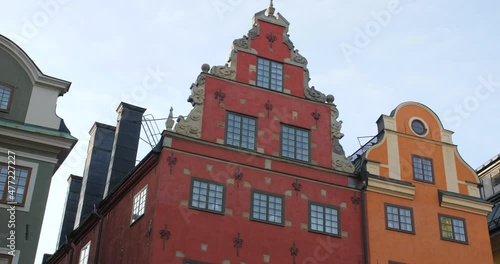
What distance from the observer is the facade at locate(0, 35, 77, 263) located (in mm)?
20094

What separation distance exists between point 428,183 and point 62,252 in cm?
1736

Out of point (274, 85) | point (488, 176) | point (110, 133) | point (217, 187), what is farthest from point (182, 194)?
point (488, 176)

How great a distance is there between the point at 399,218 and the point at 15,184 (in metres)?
13.9

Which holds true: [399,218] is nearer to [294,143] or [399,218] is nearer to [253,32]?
[294,143]

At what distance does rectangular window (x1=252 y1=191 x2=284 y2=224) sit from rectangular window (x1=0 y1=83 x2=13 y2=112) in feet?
28.6

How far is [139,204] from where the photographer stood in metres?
23.9

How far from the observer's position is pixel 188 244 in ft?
71.3

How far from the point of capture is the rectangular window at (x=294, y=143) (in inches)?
981

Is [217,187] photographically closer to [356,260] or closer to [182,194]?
[182,194]

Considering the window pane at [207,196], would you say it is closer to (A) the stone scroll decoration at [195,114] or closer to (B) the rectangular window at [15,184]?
(A) the stone scroll decoration at [195,114]

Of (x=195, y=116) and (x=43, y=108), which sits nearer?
(x=43, y=108)

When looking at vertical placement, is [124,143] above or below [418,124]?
below

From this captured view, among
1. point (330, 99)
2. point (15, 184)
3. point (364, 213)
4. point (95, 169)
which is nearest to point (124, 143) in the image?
point (95, 169)

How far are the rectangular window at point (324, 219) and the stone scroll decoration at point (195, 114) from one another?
196 inches
